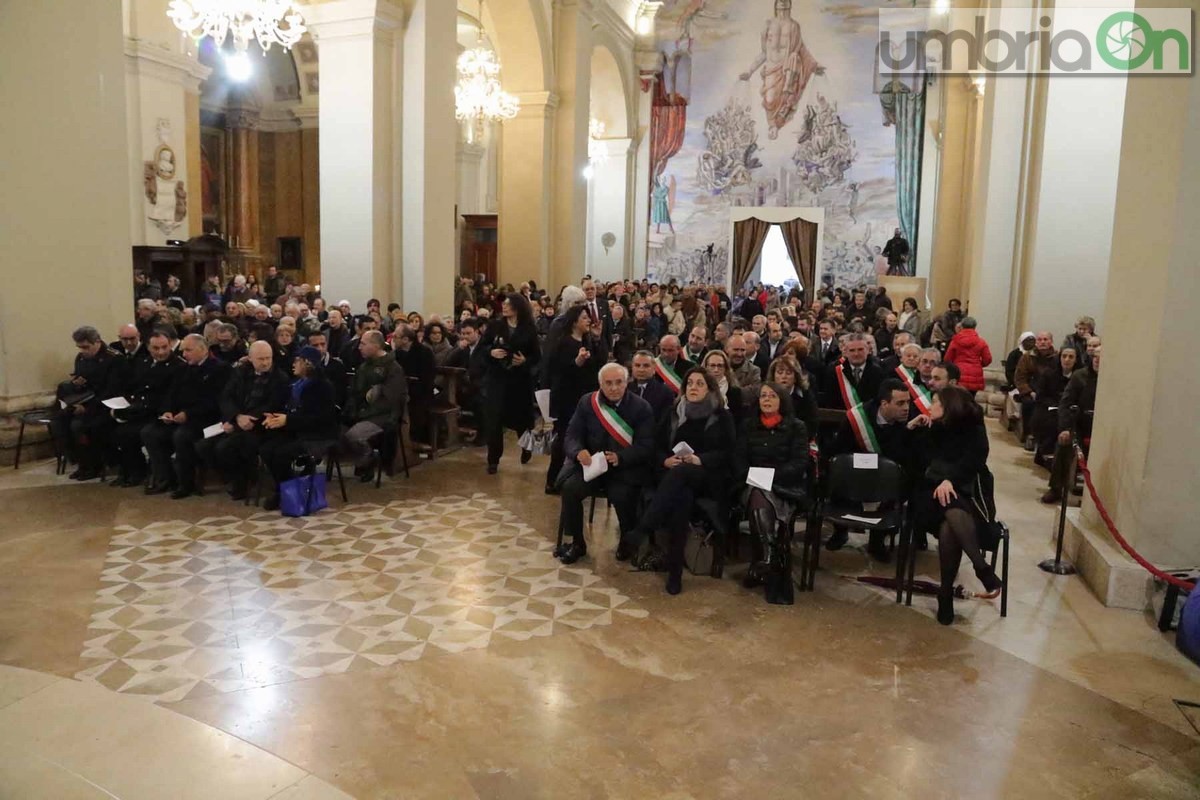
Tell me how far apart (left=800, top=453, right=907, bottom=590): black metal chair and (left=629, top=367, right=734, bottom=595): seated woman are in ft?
2.22

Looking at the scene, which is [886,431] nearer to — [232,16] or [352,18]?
[232,16]

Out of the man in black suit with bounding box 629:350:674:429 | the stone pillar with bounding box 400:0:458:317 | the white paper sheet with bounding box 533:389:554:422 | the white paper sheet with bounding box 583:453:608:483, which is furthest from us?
the stone pillar with bounding box 400:0:458:317

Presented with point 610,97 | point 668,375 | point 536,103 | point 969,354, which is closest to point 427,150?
point 536,103

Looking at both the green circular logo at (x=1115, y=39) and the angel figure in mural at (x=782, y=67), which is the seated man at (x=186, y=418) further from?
the angel figure in mural at (x=782, y=67)

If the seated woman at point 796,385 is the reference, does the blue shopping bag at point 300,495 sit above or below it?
below

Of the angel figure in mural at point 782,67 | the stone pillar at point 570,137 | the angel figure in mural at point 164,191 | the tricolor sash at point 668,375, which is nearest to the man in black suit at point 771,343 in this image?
the tricolor sash at point 668,375

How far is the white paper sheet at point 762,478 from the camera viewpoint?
219 inches

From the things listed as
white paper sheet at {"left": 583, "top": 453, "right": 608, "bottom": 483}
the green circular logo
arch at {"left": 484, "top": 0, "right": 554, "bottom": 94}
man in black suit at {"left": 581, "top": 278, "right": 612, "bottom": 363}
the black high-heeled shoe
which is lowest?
the black high-heeled shoe

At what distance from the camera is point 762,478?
220 inches

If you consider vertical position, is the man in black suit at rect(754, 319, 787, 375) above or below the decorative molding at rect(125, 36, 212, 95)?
below

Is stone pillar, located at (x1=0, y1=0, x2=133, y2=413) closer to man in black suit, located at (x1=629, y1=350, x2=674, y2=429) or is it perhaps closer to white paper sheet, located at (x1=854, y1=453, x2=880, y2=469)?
man in black suit, located at (x1=629, y1=350, x2=674, y2=429)

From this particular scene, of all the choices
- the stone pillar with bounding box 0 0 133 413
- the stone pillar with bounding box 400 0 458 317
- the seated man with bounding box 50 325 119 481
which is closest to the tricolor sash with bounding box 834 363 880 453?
the seated man with bounding box 50 325 119 481

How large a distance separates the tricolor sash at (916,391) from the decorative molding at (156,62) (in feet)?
44.2

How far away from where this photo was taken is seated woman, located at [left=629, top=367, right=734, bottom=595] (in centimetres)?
561
